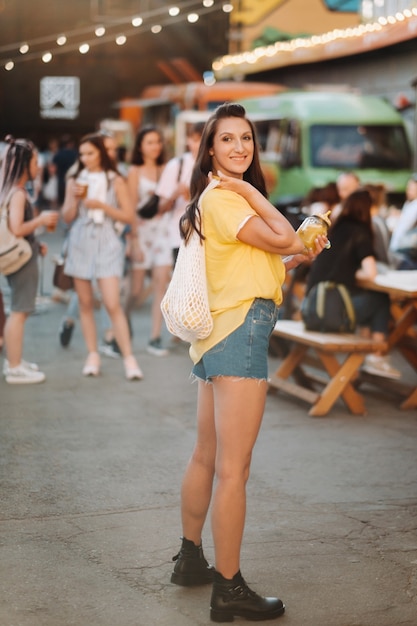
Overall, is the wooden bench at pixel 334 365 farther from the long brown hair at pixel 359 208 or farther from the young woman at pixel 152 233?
the young woman at pixel 152 233

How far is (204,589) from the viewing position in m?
4.45

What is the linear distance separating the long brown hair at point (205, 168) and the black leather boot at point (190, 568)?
A: 4.13 ft

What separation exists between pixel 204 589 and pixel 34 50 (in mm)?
36079

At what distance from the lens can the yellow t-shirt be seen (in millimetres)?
4051

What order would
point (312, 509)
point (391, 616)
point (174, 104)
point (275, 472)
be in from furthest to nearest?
point (174, 104)
point (275, 472)
point (312, 509)
point (391, 616)

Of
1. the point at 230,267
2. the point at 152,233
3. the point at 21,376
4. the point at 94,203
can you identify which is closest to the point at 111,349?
the point at 152,233

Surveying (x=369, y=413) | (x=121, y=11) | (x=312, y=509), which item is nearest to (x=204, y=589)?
(x=312, y=509)

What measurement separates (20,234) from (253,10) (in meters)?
21.8

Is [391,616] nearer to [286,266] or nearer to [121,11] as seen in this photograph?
[286,266]

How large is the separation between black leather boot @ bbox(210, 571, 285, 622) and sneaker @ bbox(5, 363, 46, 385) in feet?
15.3

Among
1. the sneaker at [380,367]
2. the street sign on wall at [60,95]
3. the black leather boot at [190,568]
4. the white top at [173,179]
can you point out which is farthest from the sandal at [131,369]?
the street sign on wall at [60,95]

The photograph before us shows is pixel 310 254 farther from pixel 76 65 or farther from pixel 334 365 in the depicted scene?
pixel 76 65

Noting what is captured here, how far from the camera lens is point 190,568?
4457mm

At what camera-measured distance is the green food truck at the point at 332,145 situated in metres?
17.7
